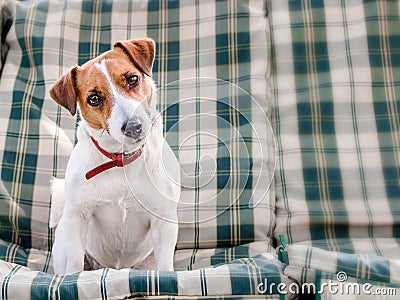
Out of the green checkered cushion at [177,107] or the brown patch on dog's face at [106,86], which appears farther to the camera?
the green checkered cushion at [177,107]

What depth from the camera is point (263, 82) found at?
1.40 meters

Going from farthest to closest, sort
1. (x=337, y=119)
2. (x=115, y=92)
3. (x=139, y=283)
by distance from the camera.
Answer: (x=337, y=119), (x=115, y=92), (x=139, y=283)

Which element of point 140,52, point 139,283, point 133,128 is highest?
point 140,52

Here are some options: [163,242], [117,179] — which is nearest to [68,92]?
[117,179]

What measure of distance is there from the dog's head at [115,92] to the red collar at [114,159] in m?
0.03

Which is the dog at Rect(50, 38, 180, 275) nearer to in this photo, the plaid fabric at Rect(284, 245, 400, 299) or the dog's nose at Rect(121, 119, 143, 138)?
the dog's nose at Rect(121, 119, 143, 138)

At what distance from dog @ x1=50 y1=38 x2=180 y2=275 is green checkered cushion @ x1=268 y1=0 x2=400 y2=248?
0.33m

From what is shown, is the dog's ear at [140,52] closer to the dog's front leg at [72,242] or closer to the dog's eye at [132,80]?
the dog's eye at [132,80]

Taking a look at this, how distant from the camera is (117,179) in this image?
1112 millimetres

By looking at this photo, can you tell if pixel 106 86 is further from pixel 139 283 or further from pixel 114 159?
pixel 139 283

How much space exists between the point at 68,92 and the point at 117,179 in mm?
192

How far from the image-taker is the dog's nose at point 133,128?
3.47 ft

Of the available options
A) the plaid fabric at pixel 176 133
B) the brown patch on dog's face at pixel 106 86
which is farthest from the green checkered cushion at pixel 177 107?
the brown patch on dog's face at pixel 106 86

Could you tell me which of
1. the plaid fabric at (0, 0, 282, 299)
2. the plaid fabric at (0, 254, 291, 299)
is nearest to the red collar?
the plaid fabric at (0, 0, 282, 299)
